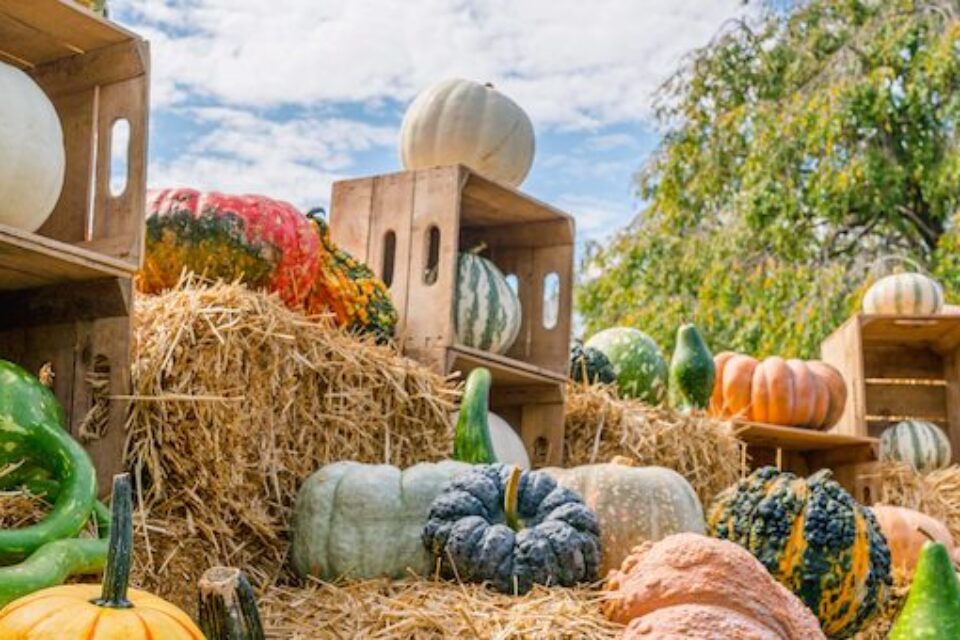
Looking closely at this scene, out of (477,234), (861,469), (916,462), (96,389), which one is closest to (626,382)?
(477,234)

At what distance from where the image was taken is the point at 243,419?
2945mm

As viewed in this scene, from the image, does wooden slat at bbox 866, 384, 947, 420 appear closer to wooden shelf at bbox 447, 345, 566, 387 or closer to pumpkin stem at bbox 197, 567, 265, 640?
wooden shelf at bbox 447, 345, 566, 387

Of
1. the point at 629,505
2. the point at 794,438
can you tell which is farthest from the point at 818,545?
the point at 794,438

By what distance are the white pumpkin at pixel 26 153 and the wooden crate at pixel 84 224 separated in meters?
0.11

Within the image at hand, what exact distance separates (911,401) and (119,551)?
5.59 m

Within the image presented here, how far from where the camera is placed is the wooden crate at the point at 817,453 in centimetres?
Result: 553

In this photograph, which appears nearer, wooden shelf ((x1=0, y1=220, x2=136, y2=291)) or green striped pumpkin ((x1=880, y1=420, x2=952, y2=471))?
wooden shelf ((x1=0, y1=220, x2=136, y2=291))

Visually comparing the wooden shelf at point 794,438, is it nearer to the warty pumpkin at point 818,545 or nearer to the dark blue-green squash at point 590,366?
the dark blue-green squash at point 590,366

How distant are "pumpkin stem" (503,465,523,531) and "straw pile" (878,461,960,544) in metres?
3.11

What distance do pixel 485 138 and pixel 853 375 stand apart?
2714 millimetres

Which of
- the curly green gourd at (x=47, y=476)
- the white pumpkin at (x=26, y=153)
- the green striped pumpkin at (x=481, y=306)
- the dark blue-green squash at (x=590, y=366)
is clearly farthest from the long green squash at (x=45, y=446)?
the dark blue-green squash at (x=590, y=366)

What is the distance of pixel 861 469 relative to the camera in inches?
222

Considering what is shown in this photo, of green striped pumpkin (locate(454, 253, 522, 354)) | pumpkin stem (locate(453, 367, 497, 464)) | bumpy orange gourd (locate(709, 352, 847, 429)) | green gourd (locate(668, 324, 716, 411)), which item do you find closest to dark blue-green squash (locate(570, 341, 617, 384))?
green gourd (locate(668, 324, 716, 411))

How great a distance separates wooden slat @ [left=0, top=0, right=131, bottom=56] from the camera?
8.53ft
